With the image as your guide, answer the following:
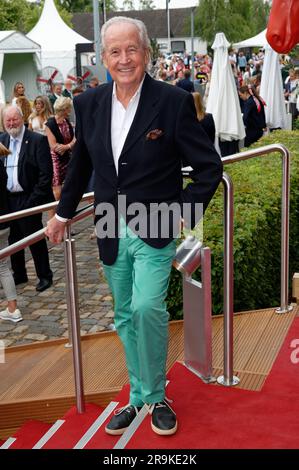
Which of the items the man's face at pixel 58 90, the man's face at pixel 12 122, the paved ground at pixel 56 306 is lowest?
the paved ground at pixel 56 306

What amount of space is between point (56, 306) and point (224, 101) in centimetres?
633

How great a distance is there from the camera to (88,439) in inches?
123

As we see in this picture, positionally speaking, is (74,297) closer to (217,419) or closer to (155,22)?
(217,419)

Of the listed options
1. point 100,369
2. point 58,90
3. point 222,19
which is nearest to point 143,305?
point 100,369

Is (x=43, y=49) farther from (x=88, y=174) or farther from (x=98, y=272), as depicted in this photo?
(x=88, y=174)

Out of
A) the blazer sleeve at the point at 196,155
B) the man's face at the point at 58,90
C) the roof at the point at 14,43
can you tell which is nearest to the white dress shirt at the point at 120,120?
the blazer sleeve at the point at 196,155

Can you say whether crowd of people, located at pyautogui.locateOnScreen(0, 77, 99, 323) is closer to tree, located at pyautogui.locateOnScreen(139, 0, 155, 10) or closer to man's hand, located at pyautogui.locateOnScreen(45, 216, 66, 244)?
man's hand, located at pyautogui.locateOnScreen(45, 216, 66, 244)

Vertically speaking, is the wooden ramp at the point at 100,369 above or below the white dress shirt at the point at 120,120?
below

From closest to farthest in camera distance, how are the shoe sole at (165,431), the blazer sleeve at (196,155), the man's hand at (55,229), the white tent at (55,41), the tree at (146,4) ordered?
the blazer sleeve at (196,155), the shoe sole at (165,431), the man's hand at (55,229), the white tent at (55,41), the tree at (146,4)

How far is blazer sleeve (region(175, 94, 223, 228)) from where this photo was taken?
282 cm

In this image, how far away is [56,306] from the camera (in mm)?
6820

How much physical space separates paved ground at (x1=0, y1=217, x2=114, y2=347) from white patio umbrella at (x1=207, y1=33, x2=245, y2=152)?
4.19 m

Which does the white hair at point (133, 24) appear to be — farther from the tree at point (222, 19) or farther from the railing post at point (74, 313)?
the tree at point (222, 19)

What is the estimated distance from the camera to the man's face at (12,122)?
6.91m
